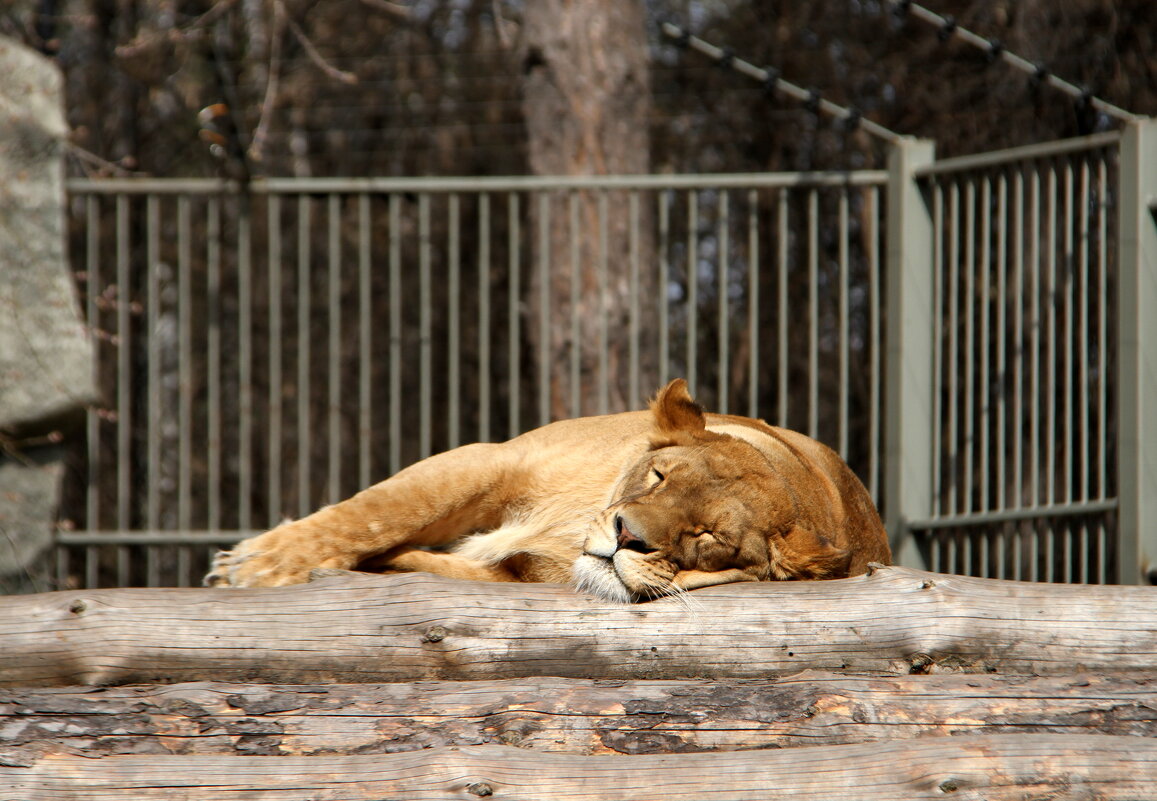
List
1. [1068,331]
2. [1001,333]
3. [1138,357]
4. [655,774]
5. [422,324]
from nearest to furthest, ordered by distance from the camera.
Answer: [655,774] < [1138,357] < [1068,331] < [1001,333] < [422,324]

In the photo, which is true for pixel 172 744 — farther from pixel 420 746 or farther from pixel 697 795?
pixel 697 795

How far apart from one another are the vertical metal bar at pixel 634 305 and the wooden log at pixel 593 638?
9.97 ft

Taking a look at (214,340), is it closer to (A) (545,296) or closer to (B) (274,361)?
(B) (274,361)

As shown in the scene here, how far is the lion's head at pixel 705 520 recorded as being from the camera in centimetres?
294

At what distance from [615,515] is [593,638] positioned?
1.14 feet

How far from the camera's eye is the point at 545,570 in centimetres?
361

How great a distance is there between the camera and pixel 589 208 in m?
5.86

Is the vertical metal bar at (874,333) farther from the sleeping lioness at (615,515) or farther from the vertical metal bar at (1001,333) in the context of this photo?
the sleeping lioness at (615,515)

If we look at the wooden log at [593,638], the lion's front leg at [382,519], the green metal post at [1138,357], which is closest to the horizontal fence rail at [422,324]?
the green metal post at [1138,357]

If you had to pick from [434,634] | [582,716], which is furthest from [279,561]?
[582,716]

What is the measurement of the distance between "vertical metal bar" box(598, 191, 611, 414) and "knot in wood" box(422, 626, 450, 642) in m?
3.09

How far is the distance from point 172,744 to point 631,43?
452cm

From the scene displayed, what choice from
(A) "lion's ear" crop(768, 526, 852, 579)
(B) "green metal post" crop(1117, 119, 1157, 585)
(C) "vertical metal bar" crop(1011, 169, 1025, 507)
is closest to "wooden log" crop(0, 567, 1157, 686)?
(A) "lion's ear" crop(768, 526, 852, 579)

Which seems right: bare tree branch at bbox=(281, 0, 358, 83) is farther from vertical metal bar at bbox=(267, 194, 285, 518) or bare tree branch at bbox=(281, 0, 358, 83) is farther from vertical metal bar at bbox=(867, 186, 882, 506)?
vertical metal bar at bbox=(867, 186, 882, 506)
